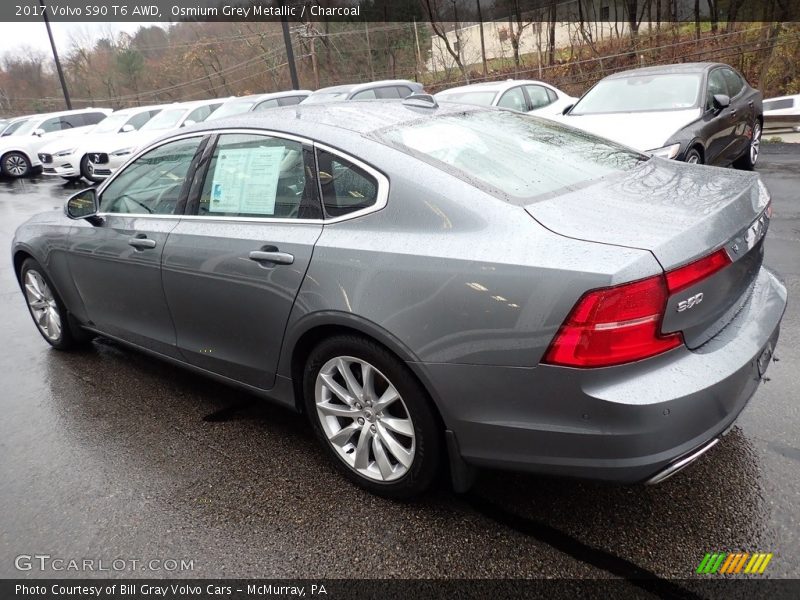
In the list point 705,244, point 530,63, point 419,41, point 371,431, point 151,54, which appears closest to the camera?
point 705,244

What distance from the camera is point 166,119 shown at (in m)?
14.6

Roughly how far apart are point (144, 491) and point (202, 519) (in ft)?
1.37

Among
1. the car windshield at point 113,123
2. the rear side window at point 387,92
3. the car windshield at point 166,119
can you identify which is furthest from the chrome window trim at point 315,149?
the car windshield at point 113,123

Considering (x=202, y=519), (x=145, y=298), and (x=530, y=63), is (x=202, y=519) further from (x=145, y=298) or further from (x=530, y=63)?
(x=530, y=63)

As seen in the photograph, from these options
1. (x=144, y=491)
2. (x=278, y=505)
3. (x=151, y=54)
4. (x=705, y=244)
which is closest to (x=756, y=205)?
(x=705, y=244)

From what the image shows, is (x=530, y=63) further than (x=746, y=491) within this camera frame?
Yes

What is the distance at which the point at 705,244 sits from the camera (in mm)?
2055

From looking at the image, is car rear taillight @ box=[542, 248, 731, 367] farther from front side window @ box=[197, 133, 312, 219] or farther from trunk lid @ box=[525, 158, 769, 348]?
front side window @ box=[197, 133, 312, 219]

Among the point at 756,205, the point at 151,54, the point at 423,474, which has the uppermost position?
the point at 151,54

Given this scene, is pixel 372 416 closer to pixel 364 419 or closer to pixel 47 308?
pixel 364 419

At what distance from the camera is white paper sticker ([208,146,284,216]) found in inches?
114

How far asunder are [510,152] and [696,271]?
104cm

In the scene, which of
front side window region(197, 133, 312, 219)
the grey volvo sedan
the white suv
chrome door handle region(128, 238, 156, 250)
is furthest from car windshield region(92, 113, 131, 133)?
front side window region(197, 133, 312, 219)

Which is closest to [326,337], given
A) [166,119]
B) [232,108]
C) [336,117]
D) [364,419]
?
[364,419]
